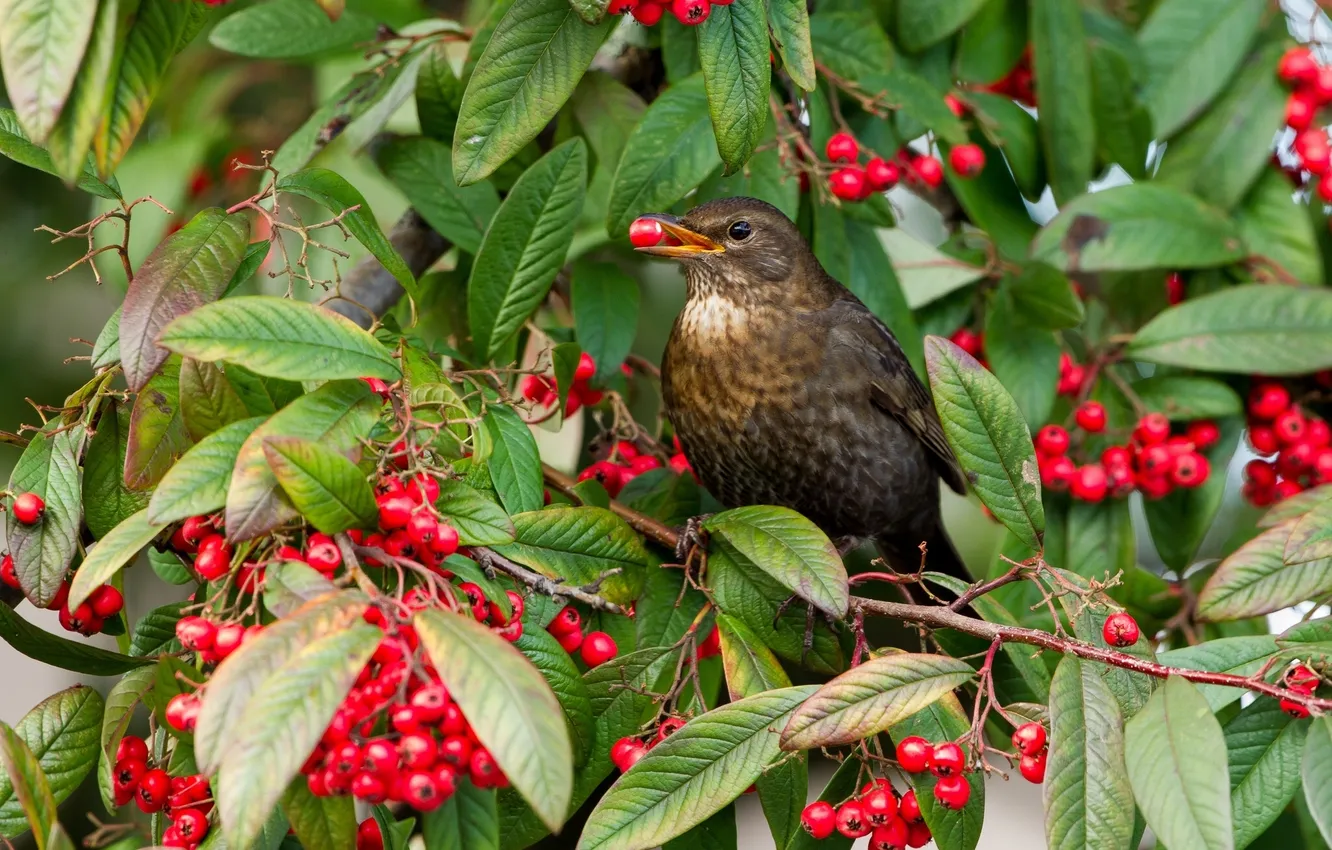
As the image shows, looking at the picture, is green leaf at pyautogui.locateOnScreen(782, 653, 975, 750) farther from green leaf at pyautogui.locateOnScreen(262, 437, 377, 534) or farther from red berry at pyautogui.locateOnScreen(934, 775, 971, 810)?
green leaf at pyautogui.locateOnScreen(262, 437, 377, 534)

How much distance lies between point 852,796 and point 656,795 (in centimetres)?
38

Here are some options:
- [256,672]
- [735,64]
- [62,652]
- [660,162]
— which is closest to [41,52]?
Result: [256,672]

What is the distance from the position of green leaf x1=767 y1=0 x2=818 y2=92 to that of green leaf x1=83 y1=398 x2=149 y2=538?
4.06ft

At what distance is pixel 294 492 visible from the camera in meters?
1.82

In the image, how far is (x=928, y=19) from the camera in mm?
3574

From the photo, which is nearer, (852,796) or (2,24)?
(2,24)

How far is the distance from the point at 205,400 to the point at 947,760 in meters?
1.22

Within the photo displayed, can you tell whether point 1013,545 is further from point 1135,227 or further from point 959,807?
point 959,807

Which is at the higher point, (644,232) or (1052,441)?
(644,232)

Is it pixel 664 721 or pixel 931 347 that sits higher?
pixel 931 347

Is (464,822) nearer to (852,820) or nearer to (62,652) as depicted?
(852,820)

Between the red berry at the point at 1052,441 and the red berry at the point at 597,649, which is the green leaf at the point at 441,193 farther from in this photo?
the red berry at the point at 1052,441

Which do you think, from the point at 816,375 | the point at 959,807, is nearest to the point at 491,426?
the point at 959,807

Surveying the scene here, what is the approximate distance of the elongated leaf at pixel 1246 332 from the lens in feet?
11.4
